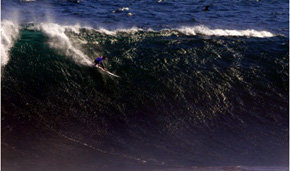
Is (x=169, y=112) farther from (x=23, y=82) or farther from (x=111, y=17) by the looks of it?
(x=111, y=17)

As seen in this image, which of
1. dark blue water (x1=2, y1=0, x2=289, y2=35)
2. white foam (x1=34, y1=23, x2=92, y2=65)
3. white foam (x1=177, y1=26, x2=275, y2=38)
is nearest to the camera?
white foam (x1=34, y1=23, x2=92, y2=65)

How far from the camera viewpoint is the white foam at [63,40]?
14.8m

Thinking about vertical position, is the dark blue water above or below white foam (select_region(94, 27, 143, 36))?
above

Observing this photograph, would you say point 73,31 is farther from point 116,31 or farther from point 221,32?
point 221,32

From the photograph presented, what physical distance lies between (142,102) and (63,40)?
6.72m

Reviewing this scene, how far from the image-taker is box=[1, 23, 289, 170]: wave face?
1069 centimetres

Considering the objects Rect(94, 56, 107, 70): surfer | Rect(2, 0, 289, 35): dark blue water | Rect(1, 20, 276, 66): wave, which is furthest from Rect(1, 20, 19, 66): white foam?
Rect(94, 56, 107, 70): surfer

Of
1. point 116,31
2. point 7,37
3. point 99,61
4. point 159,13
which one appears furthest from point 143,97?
point 159,13

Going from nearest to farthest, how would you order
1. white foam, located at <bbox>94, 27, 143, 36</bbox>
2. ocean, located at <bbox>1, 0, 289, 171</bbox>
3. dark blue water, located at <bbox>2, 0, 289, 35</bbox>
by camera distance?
ocean, located at <bbox>1, 0, 289, 171</bbox> < white foam, located at <bbox>94, 27, 143, 36</bbox> < dark blue water, located at <bbox>2, 0, 289, 35</bbox>

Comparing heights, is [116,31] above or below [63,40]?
above

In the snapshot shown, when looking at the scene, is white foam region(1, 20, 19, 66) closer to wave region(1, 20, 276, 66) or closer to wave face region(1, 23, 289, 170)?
wave region(1, 20, 276, 66)

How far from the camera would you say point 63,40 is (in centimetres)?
1606

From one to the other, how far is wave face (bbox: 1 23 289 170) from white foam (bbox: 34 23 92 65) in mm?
58

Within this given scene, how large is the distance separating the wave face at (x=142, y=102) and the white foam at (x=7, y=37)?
0.31 m
